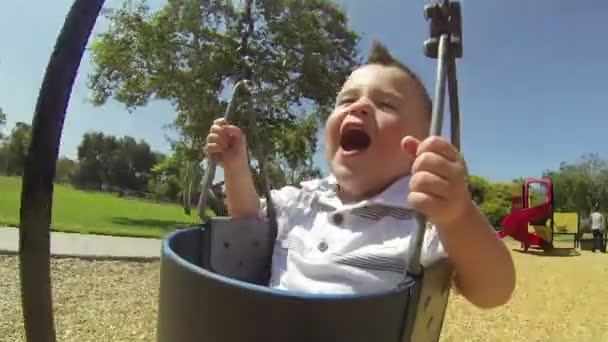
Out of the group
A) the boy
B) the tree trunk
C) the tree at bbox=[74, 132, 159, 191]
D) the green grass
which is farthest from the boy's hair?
the tree at bbox=[74, 132, 159, 191]

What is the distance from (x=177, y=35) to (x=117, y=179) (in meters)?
30.6

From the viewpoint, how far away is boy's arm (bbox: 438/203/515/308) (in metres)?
0.62

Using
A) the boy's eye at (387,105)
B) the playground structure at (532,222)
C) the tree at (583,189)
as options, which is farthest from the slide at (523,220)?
the tree at (583,189)

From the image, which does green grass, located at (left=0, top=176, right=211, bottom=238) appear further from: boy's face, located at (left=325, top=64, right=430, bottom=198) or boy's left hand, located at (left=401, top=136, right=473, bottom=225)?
boy's left hand, located at (left=401, top=136, right=473, bottom=225)

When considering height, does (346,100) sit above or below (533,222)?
above

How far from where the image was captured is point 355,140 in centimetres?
89

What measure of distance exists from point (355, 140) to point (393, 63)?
19cm

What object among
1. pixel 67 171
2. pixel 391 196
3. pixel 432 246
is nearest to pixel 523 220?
pixel 391 196

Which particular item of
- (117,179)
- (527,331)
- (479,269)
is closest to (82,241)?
(527,331)

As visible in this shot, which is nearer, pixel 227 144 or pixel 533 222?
pixel 227 144

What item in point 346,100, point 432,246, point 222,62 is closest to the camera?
point 432,246

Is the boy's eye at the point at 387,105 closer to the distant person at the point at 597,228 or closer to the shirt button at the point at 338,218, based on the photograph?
the shirt button at the point at 338,218

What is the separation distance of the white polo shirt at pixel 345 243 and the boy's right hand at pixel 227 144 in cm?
15

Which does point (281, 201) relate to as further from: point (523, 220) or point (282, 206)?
point (523, 220)
